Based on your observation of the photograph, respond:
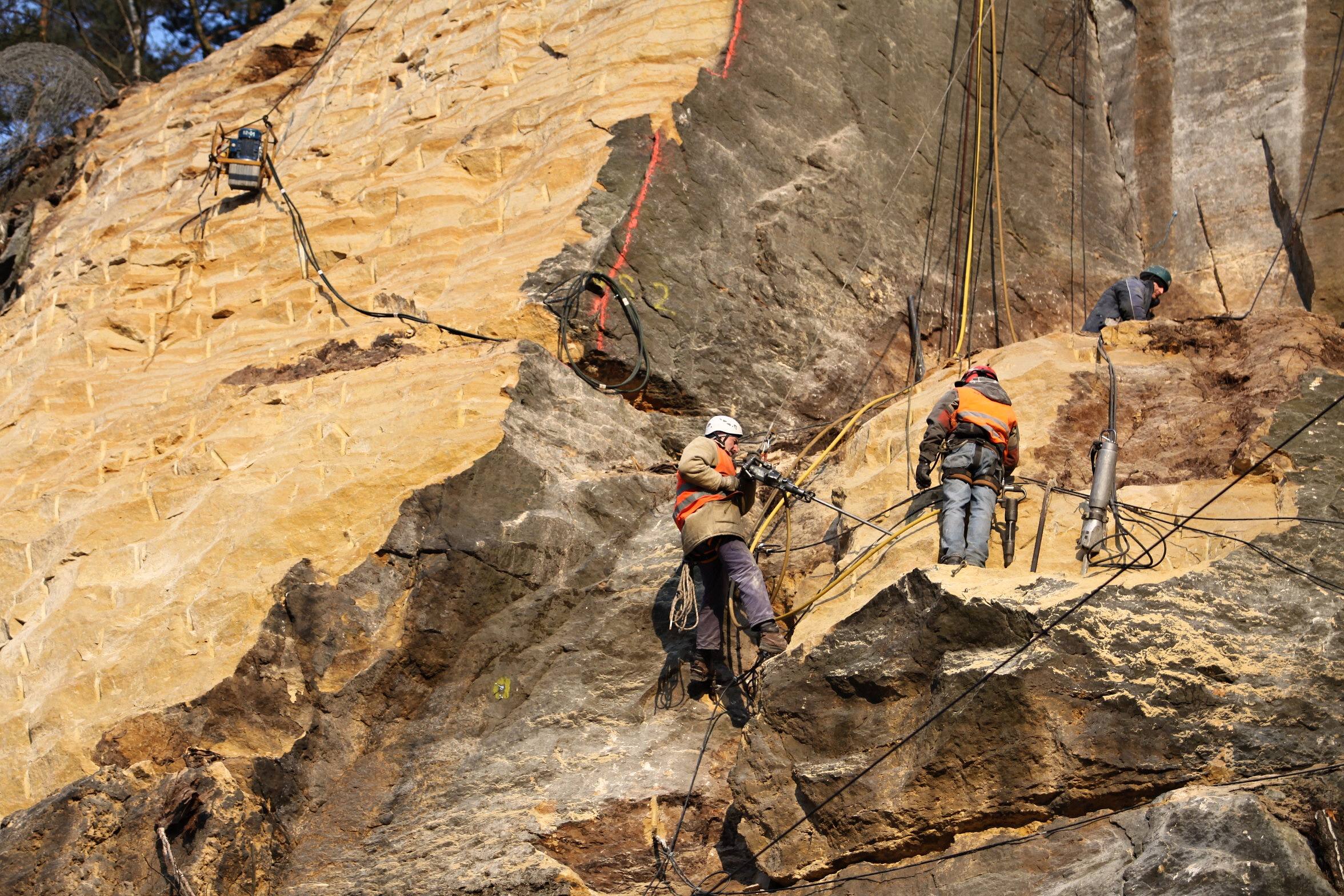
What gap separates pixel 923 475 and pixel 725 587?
1185mm

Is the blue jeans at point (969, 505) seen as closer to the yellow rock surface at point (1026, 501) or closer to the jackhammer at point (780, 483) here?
the yellow rock surface at point (1026, 501)

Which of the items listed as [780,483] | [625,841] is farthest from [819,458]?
[625,841]

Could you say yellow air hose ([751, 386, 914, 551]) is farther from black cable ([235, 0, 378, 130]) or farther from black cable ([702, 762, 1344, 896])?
black cable ([235, 0, 378, 130])

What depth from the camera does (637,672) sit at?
782 centimetres

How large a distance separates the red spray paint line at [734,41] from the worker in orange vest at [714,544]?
4.29 metres

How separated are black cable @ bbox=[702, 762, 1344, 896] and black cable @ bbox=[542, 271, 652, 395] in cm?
416

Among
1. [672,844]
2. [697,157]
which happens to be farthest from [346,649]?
[697,157]

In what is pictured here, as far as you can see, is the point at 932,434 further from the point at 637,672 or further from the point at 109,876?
the point at 109,876

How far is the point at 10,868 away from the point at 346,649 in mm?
1857

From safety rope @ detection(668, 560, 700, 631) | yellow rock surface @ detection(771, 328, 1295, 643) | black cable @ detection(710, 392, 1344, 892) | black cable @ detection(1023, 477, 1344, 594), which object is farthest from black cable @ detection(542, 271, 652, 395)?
black cable @ detection(710, 392, 1344, 892)

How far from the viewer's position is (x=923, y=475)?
Result: 25.2ft

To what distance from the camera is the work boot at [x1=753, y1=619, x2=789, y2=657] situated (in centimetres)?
725

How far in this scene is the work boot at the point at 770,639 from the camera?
7.25 meters

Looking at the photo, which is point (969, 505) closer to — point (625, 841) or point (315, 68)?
point (625, 841)
